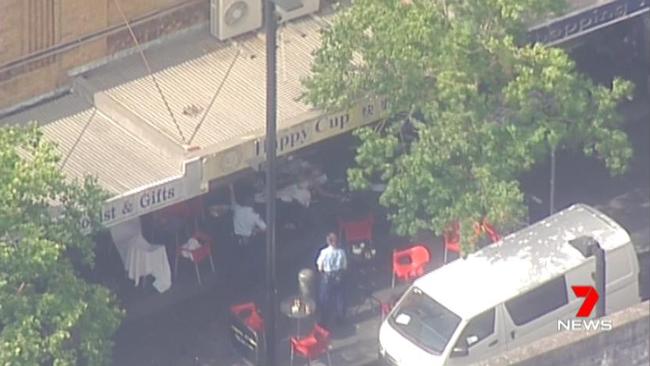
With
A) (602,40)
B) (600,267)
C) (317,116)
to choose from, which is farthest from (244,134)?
(602,40)

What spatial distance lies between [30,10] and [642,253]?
9300 mm

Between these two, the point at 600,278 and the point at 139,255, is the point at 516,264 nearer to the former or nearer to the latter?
the point at 600,278

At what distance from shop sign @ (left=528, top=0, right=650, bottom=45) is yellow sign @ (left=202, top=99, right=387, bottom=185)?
2.76 meters

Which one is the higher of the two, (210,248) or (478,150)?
(478,150)

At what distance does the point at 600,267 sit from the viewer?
1254 inches

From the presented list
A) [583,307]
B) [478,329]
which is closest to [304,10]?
[478,329]

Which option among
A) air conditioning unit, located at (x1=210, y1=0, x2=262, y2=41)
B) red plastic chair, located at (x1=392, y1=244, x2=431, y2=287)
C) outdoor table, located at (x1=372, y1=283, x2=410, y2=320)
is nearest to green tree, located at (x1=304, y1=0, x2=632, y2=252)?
red plastic chair, located at (x1=392, y1=244, x2=431, y2=287)

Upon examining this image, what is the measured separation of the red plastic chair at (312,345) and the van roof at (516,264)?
4.71 feet

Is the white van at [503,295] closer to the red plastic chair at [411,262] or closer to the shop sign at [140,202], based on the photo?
the red plastic chair at [411,262]

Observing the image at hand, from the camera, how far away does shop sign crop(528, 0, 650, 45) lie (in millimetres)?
36812

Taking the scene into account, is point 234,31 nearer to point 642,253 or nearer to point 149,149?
point 149,149

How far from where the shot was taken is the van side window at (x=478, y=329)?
107ft

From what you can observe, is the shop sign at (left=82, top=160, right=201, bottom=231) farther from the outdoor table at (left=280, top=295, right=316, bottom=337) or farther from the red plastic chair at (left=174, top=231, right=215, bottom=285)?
the outdoor table at (left=280, top=295, right=316, bottom=337)

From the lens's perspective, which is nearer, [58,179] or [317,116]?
[58,179]
